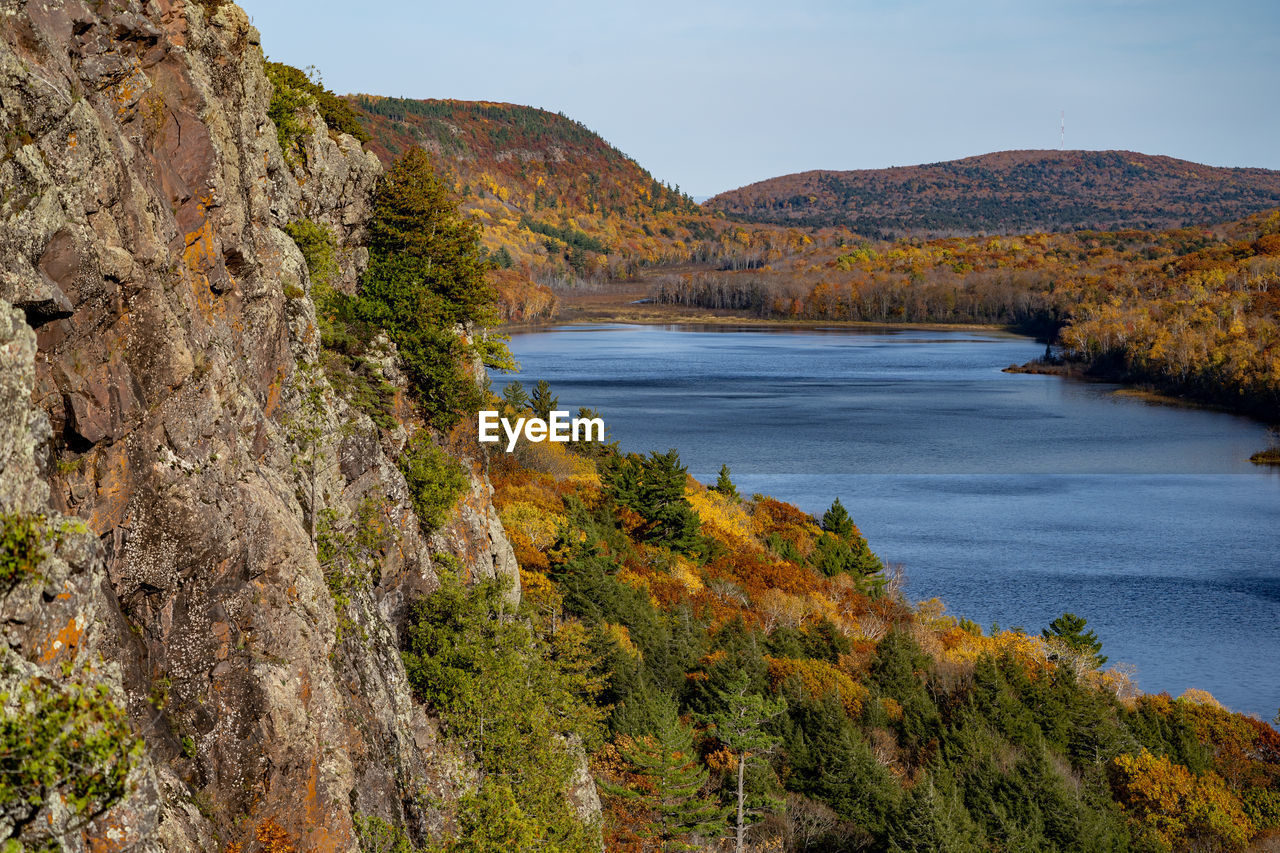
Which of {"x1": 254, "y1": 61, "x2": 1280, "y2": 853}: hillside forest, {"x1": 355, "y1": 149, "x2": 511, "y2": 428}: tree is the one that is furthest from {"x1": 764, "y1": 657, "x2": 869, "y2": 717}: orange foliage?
{"x1": 355, "y1": 149, "x2": 511, "y2": 428}: tree

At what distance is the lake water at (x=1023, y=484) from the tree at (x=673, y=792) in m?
25.5

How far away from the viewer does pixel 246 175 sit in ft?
66.0

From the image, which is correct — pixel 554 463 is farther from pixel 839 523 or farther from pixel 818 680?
pixel 818 680

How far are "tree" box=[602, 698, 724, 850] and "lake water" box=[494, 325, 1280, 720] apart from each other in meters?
25.5

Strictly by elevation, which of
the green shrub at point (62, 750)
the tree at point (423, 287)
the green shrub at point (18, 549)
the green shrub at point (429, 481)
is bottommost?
the green shrub at point (429, 481)

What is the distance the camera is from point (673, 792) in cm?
2938

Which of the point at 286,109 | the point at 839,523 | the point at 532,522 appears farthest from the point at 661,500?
A: the point at 286,109

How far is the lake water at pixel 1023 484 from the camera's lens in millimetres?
52156

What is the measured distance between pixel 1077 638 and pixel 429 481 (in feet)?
98.8

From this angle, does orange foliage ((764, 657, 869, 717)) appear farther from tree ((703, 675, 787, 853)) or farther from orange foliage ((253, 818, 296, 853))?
orange foliage ((253, 818, 296, 853))

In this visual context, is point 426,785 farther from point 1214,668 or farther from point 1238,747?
point 1214,668

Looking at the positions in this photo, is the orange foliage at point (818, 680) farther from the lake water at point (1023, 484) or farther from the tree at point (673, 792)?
the lake water at point (1023, 484)

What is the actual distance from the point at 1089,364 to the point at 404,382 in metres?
161

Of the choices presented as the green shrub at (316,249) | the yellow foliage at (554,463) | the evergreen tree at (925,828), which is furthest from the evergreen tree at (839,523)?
the green shrub at (316,249)
